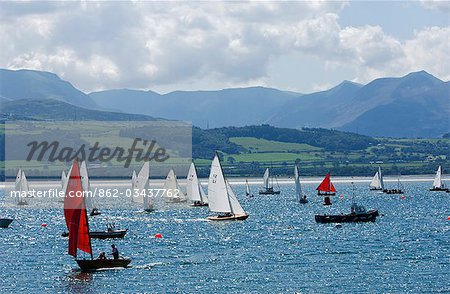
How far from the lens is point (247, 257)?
90125 millimetres

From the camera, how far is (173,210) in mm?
170750

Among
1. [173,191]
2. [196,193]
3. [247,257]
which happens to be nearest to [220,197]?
[247,257]

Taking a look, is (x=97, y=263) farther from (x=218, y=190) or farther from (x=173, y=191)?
(x=173, y=191)

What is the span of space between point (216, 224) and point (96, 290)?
58504mm

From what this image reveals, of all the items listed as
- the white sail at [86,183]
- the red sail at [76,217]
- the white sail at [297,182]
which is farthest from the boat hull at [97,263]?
the white sail at [297,182]

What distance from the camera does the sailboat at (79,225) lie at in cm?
8050

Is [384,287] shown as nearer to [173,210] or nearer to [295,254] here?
[295,254]

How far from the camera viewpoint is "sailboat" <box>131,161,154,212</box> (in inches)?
6166

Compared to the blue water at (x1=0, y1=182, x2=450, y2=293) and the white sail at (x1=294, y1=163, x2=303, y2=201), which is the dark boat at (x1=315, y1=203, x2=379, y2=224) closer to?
the blue water at (x1=0, y1=182, x2=450, y2=293)

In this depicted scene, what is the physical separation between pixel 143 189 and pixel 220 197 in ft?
121

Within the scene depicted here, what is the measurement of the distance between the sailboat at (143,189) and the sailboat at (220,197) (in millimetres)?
25264

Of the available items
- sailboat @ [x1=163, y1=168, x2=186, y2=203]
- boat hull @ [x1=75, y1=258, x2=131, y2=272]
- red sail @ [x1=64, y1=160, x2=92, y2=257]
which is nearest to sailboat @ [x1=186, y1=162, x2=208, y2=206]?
sailboat @ [x1=163, y1=168, x2=186, y2=203]

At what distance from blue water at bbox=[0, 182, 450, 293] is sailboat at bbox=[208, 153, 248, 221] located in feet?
5.85

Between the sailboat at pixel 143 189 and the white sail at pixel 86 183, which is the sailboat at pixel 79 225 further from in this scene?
the sailboat at pixel 143 189
